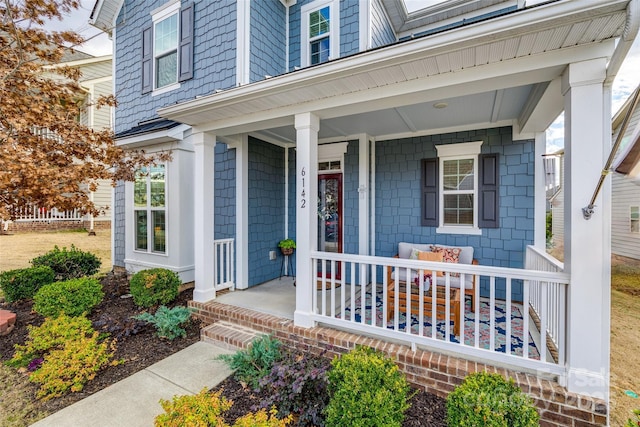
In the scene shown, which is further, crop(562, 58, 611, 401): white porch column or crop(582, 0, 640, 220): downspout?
crop(562, 58, 611, 401): white porch column

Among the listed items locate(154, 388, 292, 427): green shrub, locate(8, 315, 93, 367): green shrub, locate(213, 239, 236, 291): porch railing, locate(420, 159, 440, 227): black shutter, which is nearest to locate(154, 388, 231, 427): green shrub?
locate(154, 388, 292, 427): green shrub

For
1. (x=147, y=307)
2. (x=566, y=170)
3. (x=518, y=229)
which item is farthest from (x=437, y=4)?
(x=147, y=307)

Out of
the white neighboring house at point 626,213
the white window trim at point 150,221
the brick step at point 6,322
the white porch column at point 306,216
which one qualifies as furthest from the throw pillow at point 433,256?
the white neighboring house at point 626,213

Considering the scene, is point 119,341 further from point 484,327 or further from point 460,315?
point 484,327

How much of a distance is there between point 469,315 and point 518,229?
1662 mm

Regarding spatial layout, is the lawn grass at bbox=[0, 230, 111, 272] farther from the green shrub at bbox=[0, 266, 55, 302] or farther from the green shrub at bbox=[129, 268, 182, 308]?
the green shrub at bbox=[129, 268, 182, 308]

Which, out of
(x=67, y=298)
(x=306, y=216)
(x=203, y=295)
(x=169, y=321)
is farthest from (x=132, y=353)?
(x=306, y=216)

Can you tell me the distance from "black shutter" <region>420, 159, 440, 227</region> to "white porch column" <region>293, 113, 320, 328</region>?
8.21ft

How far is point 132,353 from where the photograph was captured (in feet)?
11.5

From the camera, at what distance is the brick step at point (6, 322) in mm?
4043

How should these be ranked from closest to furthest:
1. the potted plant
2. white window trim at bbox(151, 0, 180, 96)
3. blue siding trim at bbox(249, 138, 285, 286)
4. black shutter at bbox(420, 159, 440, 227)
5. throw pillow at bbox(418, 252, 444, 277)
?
throw pillow at bbox(418, 252, 444, 277), black shutter at bbox(420, 159, 440, 227), blue siding trim at bbox(249, 138, 285, 286), the potted plant, white window trim at bbox(151, 0, 180, 96)

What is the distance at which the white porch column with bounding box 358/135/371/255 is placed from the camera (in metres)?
5.20

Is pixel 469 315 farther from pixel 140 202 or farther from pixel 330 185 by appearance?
pixel 140 202

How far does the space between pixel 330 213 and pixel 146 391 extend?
154 inches
